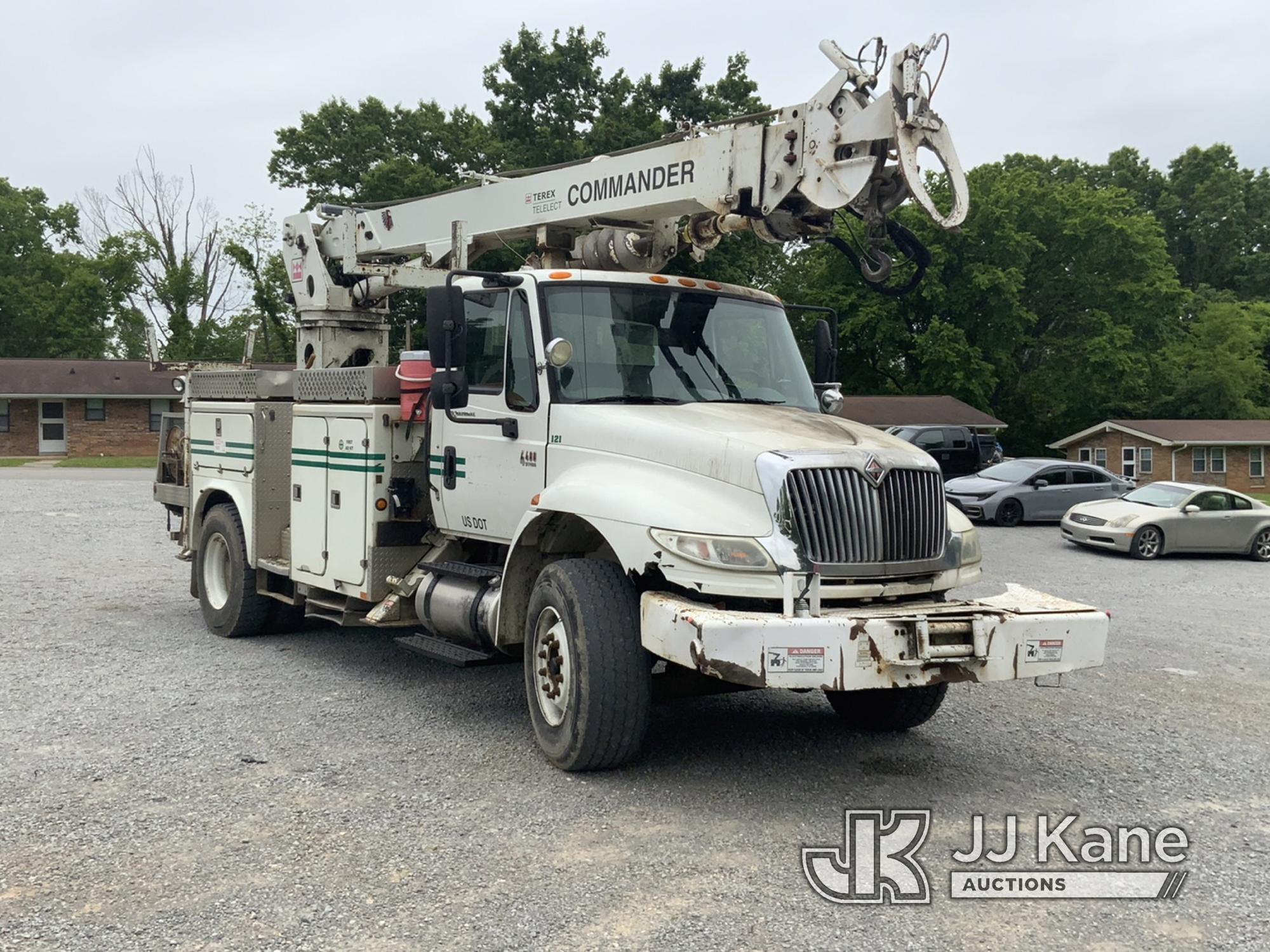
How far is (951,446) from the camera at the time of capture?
104 ft

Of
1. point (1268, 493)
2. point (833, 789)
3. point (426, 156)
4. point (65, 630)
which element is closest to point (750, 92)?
point (426, 156)

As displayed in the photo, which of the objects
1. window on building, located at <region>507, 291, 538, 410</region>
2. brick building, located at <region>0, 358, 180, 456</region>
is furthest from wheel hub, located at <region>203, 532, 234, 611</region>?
brick building, located at <region>0, 358, 180, 456</region>

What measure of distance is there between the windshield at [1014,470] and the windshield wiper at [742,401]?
62.9 ft

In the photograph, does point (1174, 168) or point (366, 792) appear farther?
point (1174, 168)

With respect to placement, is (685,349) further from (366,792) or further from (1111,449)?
(1111,449)

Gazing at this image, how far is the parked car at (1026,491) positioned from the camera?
80.4 ft

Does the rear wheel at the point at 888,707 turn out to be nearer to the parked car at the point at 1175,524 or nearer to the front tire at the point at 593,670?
the front tire at the point at 593,670

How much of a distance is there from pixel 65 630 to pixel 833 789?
702 cm

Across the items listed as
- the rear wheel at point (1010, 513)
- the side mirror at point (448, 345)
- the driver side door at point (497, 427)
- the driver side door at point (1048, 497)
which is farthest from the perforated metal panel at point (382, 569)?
the driver side door at point (1048, 497)

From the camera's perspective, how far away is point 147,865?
187 inches

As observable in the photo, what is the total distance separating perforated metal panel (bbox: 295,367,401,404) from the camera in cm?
798

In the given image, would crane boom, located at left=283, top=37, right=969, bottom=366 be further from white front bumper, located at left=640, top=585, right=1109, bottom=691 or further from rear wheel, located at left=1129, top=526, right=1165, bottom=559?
rear wheel, located at left=1129, top=526, right=1165, bottom=559

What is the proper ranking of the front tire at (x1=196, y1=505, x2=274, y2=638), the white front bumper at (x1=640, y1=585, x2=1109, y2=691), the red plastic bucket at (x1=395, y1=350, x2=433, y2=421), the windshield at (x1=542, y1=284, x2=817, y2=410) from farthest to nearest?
the front tire at (x1=196, y1=505, x2=274, y2=638), the red plastic bucket at (x1=395, y1=350, x2=433, y2=421), the windshield at (x1=542, y1=284, x2=817, y2=410), the white front bumper at (x1=640, y1=585, x2=1109, y2=691)

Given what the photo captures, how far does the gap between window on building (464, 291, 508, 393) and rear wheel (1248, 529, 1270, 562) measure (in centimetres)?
1765
